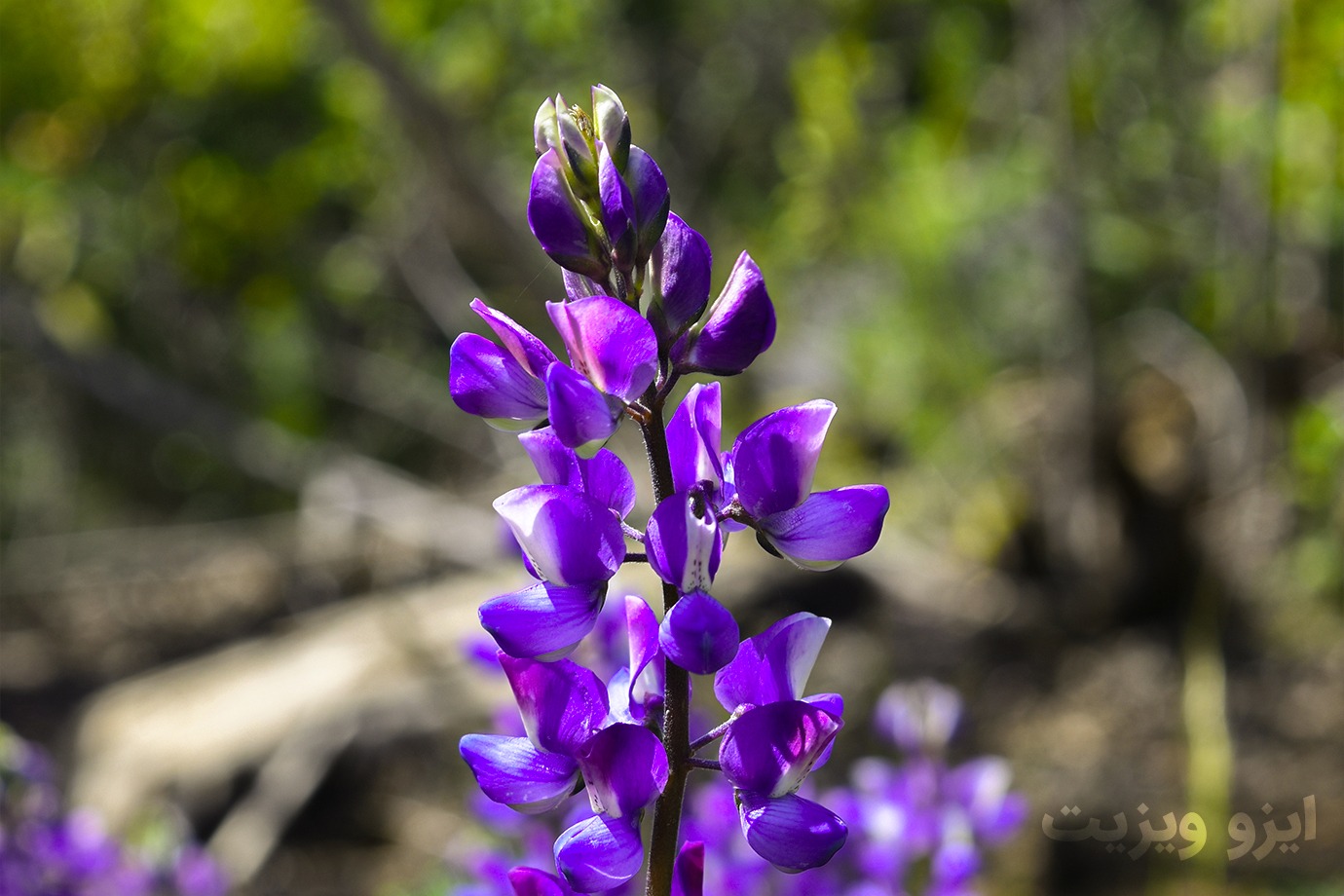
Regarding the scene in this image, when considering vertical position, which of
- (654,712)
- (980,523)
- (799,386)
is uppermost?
(799,386)

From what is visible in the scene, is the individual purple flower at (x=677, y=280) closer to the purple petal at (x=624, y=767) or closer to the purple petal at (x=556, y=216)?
the purple petal at (x=556, y=216)

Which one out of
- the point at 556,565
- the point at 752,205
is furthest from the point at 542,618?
the point at 752,205

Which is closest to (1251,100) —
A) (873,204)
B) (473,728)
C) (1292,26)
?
(1292,26)

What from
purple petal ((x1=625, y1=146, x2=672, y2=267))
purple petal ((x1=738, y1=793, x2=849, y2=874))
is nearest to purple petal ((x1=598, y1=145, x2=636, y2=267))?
purple petal ((x1=625, y1=146, x2=672, y2=267))

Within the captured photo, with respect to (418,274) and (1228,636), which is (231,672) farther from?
(1228,636)

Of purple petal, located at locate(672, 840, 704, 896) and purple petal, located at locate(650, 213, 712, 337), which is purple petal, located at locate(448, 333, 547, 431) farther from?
purple petal, located at locate(672, 840, 704, 896)

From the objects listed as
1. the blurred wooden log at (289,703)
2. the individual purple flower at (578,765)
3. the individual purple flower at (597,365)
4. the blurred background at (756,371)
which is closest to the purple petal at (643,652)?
the individual purple flower at (578,765)

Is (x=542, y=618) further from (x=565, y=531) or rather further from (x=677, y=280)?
(x=677, y=280)
